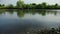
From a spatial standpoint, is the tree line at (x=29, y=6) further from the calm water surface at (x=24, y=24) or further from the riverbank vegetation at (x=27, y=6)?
the calm water surface at (x=24, y=24)

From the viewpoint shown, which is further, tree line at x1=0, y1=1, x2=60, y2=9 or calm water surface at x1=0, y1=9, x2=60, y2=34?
tree line at x1=0, y1=1, x2=60, y2=9

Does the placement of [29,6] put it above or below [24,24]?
below

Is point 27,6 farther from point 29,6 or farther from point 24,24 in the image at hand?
point 24,24

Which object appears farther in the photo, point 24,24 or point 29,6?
point 29,6

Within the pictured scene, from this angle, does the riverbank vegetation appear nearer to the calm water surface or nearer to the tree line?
the tree line

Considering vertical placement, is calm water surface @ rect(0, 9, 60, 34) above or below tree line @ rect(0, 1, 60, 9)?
above

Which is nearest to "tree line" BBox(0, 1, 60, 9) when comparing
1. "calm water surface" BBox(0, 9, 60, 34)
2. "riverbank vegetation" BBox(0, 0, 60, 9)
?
"riverbank vegetation" BBox(0, 0, 60, 9)

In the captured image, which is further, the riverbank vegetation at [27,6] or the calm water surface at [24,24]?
the riverbank vegetation at [27,6]

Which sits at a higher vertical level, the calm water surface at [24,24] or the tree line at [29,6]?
the calm water surface at [24,24]

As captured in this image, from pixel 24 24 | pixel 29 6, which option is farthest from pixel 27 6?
pixel 24 24

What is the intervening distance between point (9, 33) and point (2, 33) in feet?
2.16

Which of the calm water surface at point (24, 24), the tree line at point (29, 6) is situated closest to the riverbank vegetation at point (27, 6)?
the tree line at point (29, 6)

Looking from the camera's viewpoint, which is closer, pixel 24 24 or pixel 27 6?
pixel 24 24

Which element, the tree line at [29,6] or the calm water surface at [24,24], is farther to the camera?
the tree line at [29,6]
